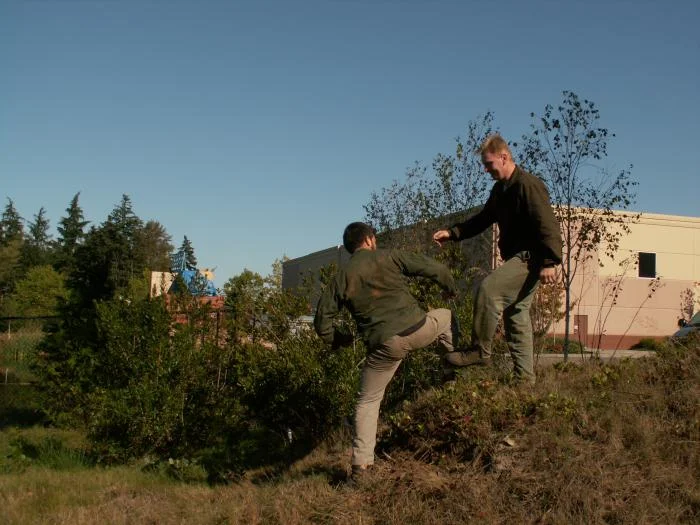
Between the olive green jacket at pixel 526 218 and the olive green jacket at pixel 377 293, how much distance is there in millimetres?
635

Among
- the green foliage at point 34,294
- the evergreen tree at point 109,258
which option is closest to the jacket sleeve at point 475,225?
the evergreen tree at point 109,258

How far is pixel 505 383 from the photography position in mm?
6191

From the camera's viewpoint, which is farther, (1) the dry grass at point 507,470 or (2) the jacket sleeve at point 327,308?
(2) the jacket sleeve at point 327,308

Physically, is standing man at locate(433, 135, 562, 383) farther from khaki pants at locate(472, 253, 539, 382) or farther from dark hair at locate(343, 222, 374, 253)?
dark hair at locate(343, 222, 374, 253)

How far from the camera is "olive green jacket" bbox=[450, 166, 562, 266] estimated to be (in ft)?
17.7

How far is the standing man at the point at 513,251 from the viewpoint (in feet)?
17.8

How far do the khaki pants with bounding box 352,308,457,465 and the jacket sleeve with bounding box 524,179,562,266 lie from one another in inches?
41.1

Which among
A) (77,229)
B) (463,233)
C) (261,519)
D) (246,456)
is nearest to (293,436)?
(246,456)

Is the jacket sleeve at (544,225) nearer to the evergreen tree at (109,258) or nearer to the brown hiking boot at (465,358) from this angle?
the brown hiking boot at (465,358)

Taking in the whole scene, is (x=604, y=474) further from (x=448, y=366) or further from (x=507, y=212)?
(x=507, y=212)

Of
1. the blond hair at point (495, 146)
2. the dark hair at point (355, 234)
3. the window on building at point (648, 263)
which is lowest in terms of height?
the dark hair at point (355, 234)

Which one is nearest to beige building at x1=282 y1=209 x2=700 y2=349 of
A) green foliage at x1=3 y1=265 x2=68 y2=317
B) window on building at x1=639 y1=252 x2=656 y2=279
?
window on building at x1=639 y1=252 x2=656 y2=279

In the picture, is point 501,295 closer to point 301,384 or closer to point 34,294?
point 301,384

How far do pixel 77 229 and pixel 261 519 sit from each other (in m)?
83.4
